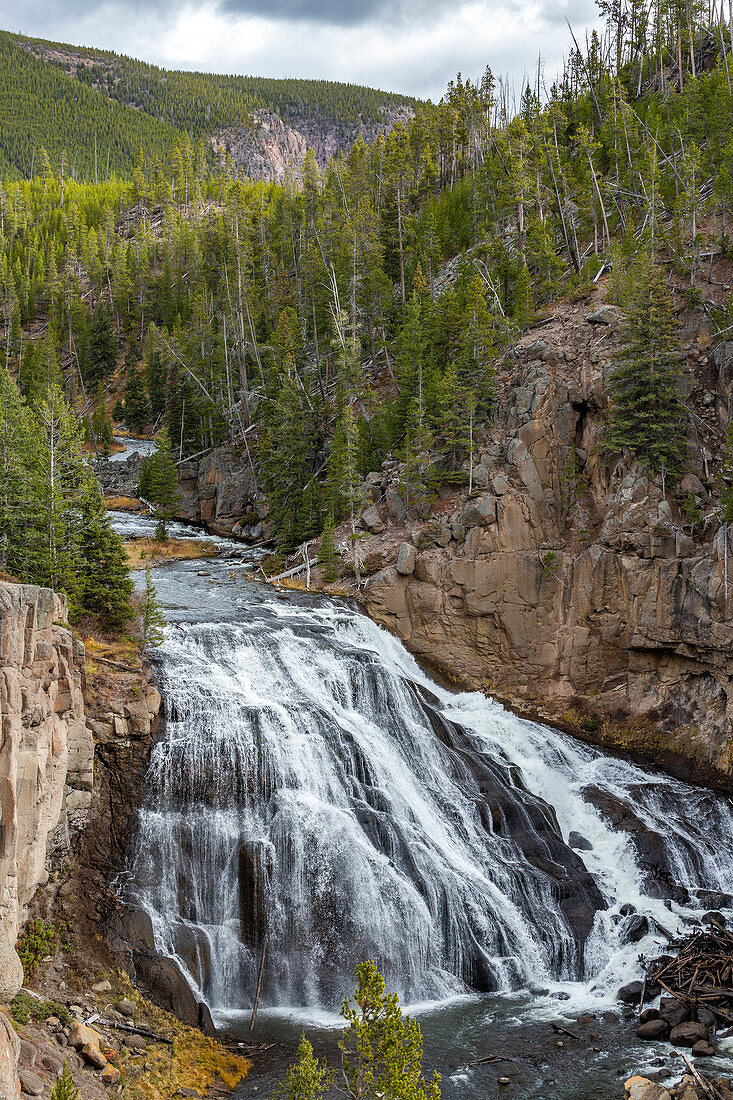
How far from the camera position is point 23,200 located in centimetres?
12262

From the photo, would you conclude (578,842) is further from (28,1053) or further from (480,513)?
(28,1053)

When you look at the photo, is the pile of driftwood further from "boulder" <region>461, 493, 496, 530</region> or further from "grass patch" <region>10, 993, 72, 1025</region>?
"boulder" <region>461, 493, 496, 530</region>

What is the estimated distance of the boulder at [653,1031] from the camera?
17844 millimetres

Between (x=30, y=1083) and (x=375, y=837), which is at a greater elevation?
(x=30, y=1083)

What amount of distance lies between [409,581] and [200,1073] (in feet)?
75.9

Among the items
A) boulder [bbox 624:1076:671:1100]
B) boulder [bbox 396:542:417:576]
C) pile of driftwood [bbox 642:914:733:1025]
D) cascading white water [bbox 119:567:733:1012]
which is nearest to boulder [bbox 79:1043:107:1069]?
cascading white water [bbox 119:567:733:1012]

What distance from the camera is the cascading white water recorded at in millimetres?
20062

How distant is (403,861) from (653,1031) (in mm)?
7520

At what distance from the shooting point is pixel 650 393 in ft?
113

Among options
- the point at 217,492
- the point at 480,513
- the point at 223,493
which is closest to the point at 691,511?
the point at 480,513

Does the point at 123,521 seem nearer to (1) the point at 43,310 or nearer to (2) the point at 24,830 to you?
(2) the point at 24,830

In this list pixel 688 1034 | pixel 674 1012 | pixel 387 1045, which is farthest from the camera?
Answer: pixel 674 1012

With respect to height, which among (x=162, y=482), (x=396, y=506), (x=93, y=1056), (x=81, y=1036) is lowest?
(x=93, y=1056)

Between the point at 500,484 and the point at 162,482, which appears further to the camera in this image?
the point at 162,482
